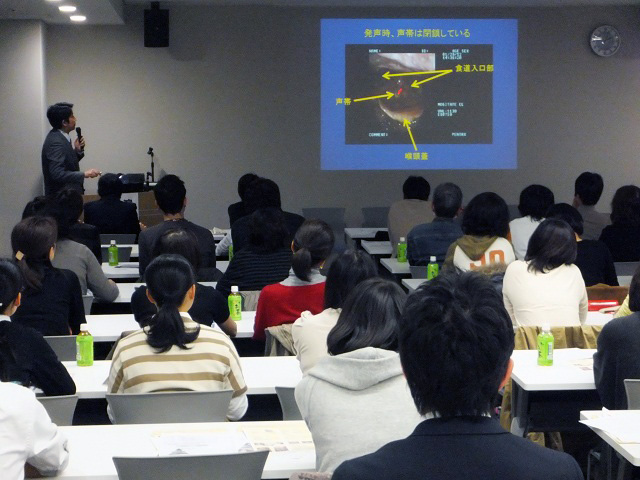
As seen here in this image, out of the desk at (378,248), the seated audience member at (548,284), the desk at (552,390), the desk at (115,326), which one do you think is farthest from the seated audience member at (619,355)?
the desk at (378,248)

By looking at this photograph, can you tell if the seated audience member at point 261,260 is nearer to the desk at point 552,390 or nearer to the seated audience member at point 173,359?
the desk at point 552,390

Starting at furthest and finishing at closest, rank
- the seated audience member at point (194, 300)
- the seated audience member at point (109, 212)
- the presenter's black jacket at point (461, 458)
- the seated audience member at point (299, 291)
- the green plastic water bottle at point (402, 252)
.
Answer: the seated audience member at point (109, 212) < the green plastic water bottle at point (402, 252) < the seated audience member at point (299, 291) < the seated audience member at point (194, 300) < the presenter's black jacket at point (461, 458)

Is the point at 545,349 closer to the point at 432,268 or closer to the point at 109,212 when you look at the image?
the point at 432,268

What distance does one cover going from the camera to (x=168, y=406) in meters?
3.02

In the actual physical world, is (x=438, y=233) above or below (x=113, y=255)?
above

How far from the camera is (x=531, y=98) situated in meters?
10.9

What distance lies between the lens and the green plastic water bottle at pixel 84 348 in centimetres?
384

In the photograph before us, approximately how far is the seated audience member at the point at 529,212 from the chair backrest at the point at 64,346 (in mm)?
3387

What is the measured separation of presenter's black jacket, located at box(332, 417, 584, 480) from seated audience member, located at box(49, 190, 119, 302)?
3997mm

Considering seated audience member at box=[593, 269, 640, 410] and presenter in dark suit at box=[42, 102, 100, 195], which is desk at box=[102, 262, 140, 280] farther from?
seated audience member at box=[593, 269, 640, 410]

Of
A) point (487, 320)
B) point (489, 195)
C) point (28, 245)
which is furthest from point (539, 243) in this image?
point (487, 320)

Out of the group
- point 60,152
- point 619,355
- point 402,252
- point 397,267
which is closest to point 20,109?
point 60,152

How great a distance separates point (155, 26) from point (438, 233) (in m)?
5.01

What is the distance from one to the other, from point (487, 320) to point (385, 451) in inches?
10.5
